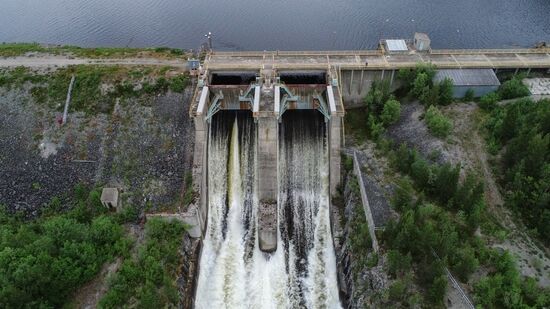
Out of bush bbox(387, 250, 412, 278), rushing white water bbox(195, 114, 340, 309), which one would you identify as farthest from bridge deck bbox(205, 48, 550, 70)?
bush bbox(387, 250, 412, 278)

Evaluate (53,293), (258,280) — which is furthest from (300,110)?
(53,293)

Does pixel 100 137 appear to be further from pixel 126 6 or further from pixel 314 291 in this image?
pixel 126 6

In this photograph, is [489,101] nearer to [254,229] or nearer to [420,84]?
[420,84]

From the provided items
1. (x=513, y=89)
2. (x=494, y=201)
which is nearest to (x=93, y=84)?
(x=494, y=201)

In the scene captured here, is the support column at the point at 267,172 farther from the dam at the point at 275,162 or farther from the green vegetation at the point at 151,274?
the green vegetation at the point at 151,274

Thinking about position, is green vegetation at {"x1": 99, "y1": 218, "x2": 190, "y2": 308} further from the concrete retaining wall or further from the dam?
the concrete retaining wall

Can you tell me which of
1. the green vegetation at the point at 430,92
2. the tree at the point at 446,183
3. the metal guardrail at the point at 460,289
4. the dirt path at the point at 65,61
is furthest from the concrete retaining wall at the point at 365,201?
the dirt path at the point at 65,61
